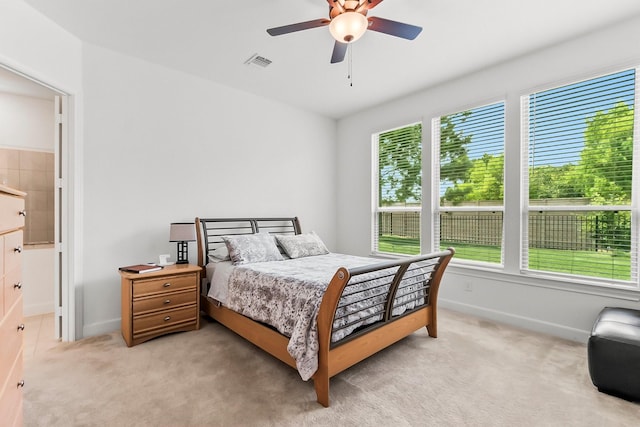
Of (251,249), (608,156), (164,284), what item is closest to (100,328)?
(164,284)

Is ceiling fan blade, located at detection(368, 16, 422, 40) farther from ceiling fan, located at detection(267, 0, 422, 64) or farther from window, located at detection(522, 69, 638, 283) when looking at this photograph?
window, located at detection(522, 69, 638, 283)

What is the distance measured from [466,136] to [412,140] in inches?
31.2

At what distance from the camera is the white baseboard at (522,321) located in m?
2.87

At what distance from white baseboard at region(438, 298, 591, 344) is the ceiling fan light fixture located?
10.9 feet

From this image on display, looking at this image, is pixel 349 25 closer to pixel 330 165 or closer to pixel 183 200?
pixel 183 200

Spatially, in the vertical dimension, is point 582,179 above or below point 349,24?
below

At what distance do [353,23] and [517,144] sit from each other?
2.48 metres

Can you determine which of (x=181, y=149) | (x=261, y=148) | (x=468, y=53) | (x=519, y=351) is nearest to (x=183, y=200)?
(x=181, y=149)

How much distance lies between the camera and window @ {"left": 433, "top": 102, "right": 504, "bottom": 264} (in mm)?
3527

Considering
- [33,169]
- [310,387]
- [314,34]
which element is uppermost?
[314,34]

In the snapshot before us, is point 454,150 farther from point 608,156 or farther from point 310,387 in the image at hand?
point 310,387

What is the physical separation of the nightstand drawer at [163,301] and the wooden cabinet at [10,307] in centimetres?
140

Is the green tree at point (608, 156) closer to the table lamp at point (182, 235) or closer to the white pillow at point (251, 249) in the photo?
the white pillow at point (251, 249)

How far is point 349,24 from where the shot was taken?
1.96 meters
